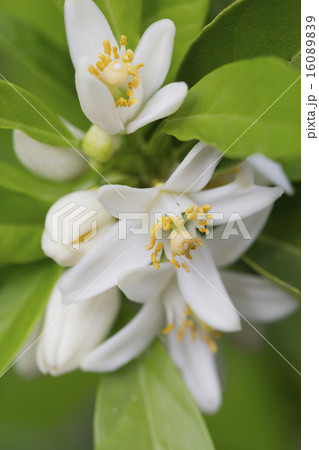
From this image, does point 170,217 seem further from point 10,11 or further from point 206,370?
point 10,11

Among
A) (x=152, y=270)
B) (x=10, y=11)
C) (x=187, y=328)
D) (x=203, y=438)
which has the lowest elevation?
(x=203, y=438)

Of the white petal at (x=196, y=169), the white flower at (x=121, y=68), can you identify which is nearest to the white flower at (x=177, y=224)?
the white petal at (x=196, y=169)

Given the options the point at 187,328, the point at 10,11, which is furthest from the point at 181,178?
the point at 10,11

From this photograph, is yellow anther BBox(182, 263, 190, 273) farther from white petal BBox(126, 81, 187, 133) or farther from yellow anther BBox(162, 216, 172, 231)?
white petal BBox(126, 81, 187, 133)

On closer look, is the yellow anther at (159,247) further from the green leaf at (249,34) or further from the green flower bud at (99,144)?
the green leaf at (249,34)

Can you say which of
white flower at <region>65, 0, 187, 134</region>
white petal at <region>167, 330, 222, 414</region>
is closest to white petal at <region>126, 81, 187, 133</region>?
white flower at <region>65, 0, 187, 134</region>

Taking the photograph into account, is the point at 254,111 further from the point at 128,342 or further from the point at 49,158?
the point at 128,342
